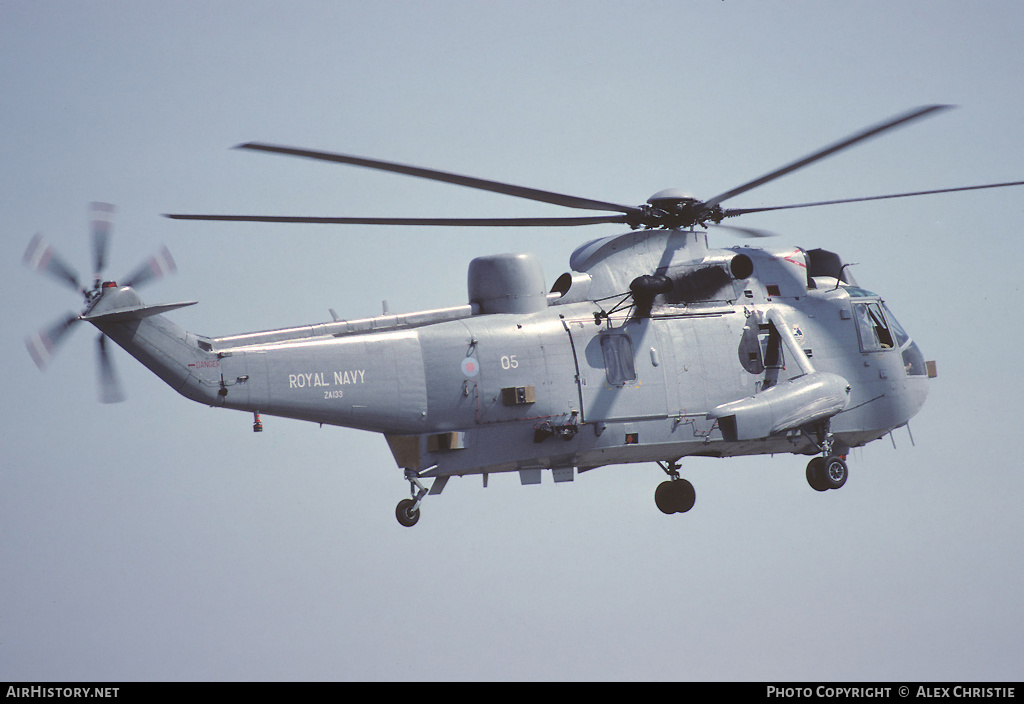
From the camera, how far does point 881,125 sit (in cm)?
1750

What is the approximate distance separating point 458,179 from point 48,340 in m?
6.54

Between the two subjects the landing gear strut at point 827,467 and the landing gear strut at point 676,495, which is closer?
the landing gear strut at point 827,467

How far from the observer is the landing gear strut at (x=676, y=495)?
23.7 metres

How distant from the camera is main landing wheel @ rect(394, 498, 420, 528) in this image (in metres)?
18.8

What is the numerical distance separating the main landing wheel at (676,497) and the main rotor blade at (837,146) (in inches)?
255

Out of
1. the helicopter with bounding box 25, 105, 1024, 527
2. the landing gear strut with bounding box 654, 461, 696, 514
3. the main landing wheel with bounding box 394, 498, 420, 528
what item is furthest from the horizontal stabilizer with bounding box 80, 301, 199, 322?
the landing gear strut with bounding box 654, 461, 696, 514

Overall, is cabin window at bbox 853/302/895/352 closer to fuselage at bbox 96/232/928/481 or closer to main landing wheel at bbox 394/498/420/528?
fuselage at bbox 96/232/928/481

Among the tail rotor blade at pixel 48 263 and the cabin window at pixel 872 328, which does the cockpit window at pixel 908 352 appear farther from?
the tail rotor blade at pixel 48 263

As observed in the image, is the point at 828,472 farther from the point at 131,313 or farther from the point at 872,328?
the point at 131,313

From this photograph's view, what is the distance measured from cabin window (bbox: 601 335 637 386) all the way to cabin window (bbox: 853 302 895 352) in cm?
548

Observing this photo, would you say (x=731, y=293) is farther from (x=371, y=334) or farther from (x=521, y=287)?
(x=371, y=334)

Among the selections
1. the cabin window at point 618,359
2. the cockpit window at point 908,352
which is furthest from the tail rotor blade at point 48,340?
the cockpit window at point 908,352

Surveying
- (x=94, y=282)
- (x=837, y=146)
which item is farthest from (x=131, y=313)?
(x=837, y=146)

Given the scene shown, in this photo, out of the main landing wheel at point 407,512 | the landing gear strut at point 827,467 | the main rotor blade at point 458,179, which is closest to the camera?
the main rotor blade at point 458,179
